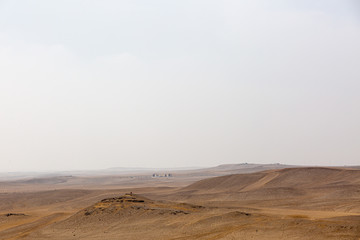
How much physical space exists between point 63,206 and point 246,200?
715 inches

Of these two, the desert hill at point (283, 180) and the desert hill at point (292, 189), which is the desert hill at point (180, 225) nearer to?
the desert hill at point (292, 189)

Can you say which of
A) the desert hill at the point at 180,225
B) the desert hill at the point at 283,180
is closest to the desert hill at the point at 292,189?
the desert hill at the point at 283,180

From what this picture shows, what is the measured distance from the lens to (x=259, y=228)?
18.0 meters

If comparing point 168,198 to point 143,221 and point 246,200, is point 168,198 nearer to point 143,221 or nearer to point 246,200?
point 246,200

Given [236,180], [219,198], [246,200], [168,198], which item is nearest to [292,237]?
[246,200]

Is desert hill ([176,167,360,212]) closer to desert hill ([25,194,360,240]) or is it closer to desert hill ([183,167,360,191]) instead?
desert hill ([183,167,360,191])

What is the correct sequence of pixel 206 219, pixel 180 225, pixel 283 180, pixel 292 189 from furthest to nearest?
pixel 283 180 → pixel 292 189 → pixel 206 219 → pixel 180 225

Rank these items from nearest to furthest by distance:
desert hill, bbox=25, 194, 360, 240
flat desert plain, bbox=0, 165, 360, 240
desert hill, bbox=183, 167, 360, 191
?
desert hill, bbox=25, 194, 360, 240
flat desert plain, bbox=0, 165, 360, 240
desert hill, bbox=183, 167, 360, 191

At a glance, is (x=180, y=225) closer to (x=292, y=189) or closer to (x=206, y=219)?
(x=206, y=219)

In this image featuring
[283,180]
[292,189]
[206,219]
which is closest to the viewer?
[206,219]

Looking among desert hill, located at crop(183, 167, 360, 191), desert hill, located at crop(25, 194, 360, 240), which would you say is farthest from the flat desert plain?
desert hill, located at crop(183, 167, 360, 191)

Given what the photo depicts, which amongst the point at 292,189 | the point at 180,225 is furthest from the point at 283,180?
the point at 180,225

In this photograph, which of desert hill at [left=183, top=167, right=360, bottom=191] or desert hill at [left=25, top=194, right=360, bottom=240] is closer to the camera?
desert hill at [left=25, top=194, right=360, bottom=240]

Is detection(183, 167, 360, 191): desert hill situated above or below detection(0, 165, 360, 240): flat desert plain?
above
